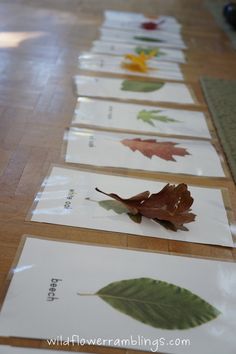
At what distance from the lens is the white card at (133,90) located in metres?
1.35

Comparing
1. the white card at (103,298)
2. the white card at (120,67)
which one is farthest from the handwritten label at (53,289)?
the white card at (120,67)

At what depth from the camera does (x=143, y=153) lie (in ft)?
3.47

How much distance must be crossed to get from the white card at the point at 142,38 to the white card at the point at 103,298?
131 centimetres

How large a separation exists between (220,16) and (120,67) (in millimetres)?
1104

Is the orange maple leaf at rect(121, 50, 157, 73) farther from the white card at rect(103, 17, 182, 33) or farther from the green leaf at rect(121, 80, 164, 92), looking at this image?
the white card at rect(103, 17, 182, 33)

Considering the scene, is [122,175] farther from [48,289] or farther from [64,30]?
[64,30]

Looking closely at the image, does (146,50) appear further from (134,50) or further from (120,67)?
(120,67)

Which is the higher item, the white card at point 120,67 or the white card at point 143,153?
the white card at point 120,67

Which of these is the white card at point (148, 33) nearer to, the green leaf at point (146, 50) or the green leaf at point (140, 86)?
the green leaf at point (146, 50)

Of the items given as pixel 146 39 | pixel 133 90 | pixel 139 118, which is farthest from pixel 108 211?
pixel 146 39

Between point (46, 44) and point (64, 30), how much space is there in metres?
0.23

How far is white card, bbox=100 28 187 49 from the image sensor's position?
1857 millimetres

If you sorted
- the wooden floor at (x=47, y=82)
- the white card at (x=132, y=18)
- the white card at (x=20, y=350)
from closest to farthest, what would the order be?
the white card at (x=20, y=350) → the wooden floor at (x=47, y=82) → the white card at (x=132, y=18)

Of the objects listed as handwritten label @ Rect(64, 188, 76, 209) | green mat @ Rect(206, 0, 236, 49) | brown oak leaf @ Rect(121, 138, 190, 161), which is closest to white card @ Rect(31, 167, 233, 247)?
handwritten label @ Rect(64, 188, 76, 209)
